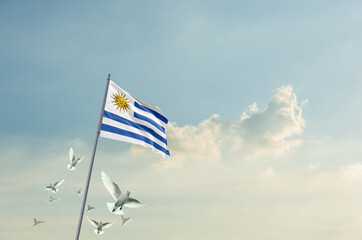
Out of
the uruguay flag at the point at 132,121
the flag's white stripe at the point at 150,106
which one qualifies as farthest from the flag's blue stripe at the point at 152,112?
the flag's white stripe at the point at 150,106

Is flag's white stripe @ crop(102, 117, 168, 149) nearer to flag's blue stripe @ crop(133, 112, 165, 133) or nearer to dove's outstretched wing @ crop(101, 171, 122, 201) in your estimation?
flag's blue stripe @ crop(133, 112, 165, 133)

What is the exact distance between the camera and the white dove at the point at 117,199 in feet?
54.1

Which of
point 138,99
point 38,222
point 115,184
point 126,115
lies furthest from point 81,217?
point 38,222

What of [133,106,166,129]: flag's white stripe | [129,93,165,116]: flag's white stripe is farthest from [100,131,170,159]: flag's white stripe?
[129,93,165,116]: flag's white stripe

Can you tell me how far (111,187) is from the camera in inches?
656

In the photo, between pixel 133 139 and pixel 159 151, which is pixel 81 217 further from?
pixel 159 151

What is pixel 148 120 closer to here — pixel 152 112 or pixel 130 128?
pixel 152 112

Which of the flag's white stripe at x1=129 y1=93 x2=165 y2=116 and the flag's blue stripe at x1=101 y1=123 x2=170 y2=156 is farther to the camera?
the flag's white stripe at x1=129 y1=93 x2=165 y2=116

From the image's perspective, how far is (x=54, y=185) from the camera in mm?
24719

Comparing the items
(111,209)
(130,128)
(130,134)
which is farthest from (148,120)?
(111,209)

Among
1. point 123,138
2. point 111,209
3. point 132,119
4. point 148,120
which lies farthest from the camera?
point 148,120

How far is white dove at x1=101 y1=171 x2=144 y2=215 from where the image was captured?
16500 mm

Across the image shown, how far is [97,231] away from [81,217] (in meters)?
2.72

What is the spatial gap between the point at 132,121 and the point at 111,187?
532 cm
